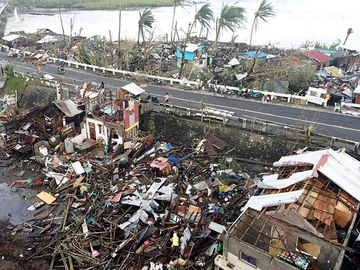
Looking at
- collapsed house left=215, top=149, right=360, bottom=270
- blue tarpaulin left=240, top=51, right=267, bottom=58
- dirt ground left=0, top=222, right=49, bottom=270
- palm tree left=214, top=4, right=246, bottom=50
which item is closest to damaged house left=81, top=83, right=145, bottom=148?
dirt ground left=0, top=222, right=49, bottom=270

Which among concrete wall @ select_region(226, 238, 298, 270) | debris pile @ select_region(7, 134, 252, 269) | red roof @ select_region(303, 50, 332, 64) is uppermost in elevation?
red roof @ select_region(303, 50, 332, 64)

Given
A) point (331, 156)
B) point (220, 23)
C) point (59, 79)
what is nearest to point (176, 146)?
point (331, 156)

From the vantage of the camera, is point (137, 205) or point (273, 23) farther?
point (273, 23)

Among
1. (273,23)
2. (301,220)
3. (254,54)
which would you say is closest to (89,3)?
(273,23)

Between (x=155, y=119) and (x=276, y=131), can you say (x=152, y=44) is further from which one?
(x=276, y=131)

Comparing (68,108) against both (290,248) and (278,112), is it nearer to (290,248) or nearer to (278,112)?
(278,112)

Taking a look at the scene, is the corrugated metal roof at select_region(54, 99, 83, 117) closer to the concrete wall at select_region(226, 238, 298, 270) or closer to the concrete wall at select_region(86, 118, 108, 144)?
the concrete wall at select_region(86, 118, 108, 144)
